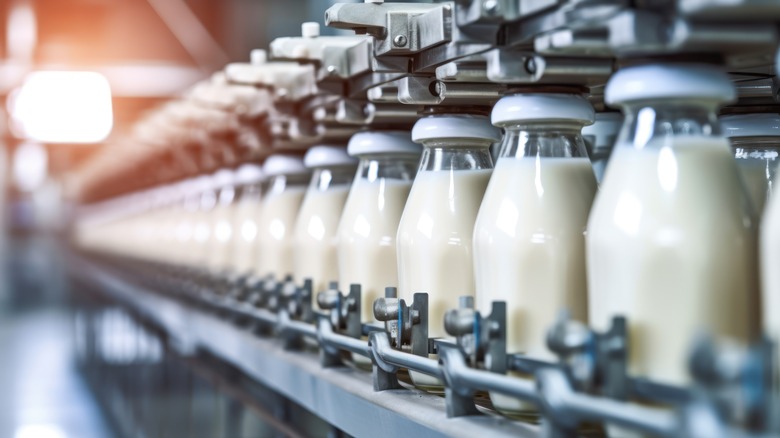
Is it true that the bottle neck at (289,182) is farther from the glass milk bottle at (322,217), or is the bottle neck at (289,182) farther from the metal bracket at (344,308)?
the metal bracket at (344,308)

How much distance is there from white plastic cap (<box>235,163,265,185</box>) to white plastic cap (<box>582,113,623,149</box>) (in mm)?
944

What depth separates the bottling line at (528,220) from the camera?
2.19ft

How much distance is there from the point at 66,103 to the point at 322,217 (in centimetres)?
588

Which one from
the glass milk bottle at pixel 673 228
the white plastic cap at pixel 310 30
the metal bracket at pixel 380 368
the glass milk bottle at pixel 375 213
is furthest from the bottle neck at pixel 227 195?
the glass milk bottle at pixel 673 228

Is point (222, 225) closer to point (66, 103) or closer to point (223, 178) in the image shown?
point (223, 178)

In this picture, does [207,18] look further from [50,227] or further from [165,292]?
[50,227]

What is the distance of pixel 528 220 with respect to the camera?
0.86m

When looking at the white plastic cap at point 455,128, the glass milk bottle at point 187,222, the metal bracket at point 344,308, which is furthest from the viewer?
the glass milk bottle at point 187,222

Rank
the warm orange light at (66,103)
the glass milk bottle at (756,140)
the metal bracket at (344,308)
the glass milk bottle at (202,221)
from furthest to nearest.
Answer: the warm orange light at (66,103)
the glass milk bottle at (202,221)
the metal bracket at (344,308)
the glass milk bottle at (756,140)

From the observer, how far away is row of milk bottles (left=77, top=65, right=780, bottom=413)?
0.67 metres

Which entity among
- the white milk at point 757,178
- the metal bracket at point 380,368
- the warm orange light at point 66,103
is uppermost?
the warm orange light at point 66,103

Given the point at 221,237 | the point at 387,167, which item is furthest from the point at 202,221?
the point at 387,167

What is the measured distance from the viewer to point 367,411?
116cm

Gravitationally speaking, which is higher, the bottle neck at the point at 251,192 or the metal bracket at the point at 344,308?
the bottle neck at the point at 251,192
